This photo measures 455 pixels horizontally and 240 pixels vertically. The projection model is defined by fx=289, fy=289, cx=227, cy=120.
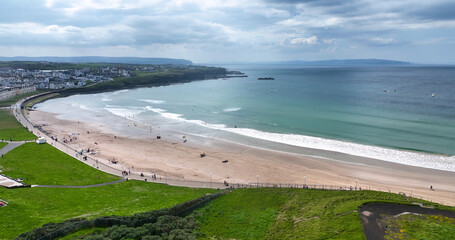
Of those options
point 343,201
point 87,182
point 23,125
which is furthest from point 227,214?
point 23,125

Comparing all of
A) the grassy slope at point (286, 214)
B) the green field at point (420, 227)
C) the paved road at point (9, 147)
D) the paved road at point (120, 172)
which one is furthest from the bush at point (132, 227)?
the paved road at point (9, 147)

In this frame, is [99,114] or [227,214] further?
[99,114]

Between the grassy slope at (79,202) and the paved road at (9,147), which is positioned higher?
the paved road at (9,147)

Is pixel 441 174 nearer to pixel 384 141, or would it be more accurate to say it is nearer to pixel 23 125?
pixel 384 141

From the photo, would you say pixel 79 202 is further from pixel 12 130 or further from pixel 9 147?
pixel 12 130

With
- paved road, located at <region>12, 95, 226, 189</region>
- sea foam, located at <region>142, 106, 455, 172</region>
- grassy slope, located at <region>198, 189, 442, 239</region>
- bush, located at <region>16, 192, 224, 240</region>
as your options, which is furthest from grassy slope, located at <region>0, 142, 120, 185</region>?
sea foam, located at <region>142, 106, 455, 172</region>

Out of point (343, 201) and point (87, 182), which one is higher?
point (343, 201)

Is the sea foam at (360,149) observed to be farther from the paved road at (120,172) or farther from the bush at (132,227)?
the bush at (132,227)
